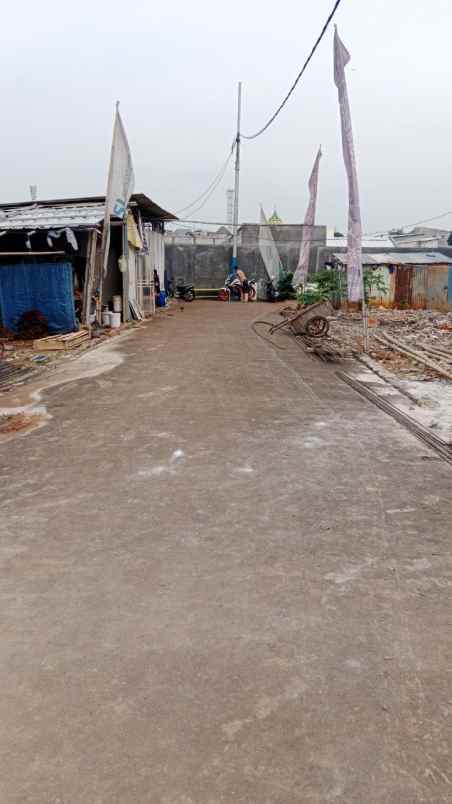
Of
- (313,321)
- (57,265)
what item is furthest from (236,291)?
(57,265)

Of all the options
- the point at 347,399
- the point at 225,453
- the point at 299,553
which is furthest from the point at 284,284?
the point at 299,553

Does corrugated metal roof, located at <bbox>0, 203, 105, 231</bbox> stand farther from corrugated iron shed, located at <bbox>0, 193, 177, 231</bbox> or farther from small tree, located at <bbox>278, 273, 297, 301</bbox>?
small tree, located at <bbox>278, 273, 297, 301</bbox>

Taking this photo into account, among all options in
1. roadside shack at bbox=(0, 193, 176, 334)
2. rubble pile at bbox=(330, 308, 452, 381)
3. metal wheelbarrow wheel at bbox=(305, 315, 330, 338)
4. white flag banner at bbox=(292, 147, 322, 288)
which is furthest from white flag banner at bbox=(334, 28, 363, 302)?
white flag banner at bbox=(292, 147, 322, 288)

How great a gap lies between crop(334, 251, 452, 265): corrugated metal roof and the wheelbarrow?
9.31m

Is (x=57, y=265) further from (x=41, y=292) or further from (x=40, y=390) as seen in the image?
(x=40, y=390)

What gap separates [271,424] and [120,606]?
4.10 meters

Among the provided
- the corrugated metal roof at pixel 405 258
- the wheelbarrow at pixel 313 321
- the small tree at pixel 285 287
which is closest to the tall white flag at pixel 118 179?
the wheelbarrow at pixel 313 321

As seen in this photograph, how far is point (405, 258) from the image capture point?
1000 inches

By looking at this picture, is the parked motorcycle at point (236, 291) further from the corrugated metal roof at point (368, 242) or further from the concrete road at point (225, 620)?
the concrete road at point (225, 620)

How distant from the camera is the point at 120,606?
330 centimetres

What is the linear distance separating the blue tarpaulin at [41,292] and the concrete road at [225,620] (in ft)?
27.7

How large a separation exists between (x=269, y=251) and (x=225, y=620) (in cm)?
2676

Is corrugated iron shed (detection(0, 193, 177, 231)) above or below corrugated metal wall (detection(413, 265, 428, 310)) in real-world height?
above

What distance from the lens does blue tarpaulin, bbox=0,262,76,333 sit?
47.0 ft
